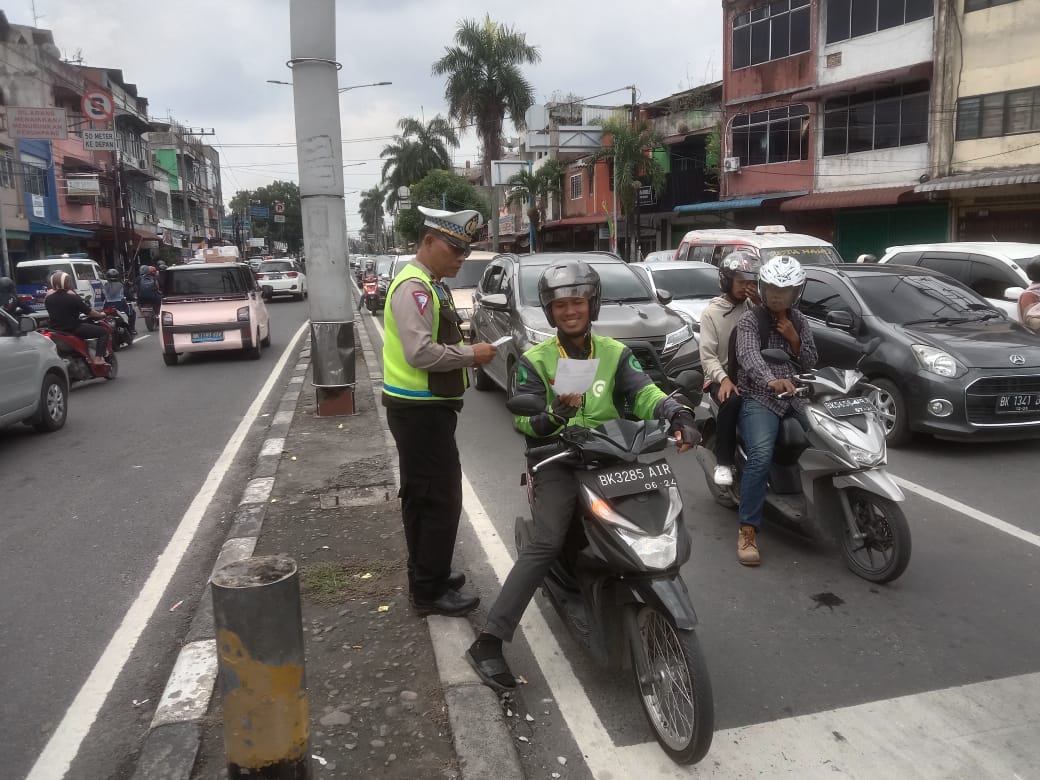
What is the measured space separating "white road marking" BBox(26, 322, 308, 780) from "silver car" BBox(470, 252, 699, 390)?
2.95m

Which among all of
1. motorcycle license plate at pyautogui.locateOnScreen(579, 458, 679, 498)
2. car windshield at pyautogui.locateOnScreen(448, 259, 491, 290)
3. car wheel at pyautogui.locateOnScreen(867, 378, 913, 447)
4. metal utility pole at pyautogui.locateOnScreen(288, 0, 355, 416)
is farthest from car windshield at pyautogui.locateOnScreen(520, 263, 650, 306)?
car windshield at pyautogui.locateOnScreen(448, 259, 491, 290)

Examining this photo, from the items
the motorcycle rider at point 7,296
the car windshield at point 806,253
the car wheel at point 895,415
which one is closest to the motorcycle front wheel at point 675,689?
the car wheel at point 895,415

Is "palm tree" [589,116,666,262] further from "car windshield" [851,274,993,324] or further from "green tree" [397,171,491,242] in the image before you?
"car windshield" [851,274,993,324]

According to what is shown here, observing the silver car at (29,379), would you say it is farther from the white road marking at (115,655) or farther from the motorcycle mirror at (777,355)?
the motorcycle mirror at (777,355)

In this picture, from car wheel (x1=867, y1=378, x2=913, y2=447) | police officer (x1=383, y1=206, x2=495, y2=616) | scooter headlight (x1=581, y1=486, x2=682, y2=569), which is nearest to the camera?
scooter headlight (x1=581, y1=486, x2=682, y2=569)

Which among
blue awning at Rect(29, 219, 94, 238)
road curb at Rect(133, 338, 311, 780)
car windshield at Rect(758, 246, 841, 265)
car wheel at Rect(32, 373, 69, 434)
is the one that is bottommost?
road curb at Rect(133, 338, 311, 780)

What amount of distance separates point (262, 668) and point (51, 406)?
7755 mm

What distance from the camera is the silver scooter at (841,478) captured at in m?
4.22

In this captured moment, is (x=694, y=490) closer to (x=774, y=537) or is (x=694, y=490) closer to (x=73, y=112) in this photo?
(x=774, y=537)

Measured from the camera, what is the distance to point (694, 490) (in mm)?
6207

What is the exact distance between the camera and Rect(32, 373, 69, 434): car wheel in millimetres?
8641

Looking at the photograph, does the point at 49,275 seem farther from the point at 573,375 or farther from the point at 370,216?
the point at 370,216

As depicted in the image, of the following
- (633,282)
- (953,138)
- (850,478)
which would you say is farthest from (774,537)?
(953,138)

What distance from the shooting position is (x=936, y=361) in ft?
22.7
